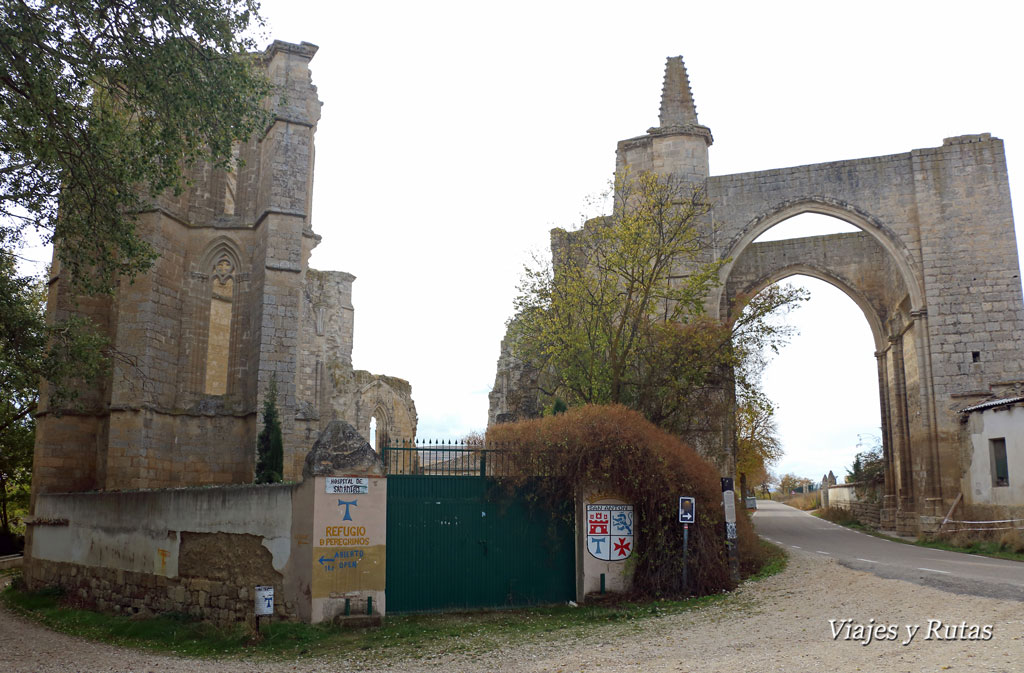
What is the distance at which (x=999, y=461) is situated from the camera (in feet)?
55.2

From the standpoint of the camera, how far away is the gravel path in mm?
6598

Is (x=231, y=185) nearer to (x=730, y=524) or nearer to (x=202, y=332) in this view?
(x=202, y=332)

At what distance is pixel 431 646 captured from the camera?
8.36 meters

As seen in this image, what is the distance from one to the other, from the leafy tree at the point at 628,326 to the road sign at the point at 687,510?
4041mm

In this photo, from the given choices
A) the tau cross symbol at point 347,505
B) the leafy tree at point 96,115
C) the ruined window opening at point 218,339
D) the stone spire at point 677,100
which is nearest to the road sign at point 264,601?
the tau cross symbol at point 347,505

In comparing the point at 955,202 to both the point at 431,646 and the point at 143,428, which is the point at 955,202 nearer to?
the point at 431,646

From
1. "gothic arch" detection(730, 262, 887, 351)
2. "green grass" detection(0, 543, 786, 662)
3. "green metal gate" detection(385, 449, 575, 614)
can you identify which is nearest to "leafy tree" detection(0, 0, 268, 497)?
"green grass" detection(0, 543, 786, 662)

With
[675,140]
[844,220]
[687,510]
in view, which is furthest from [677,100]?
[687,510]

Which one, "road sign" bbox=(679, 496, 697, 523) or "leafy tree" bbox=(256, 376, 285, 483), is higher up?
"leafy tree" bbox=(256, 376, 285, 483)

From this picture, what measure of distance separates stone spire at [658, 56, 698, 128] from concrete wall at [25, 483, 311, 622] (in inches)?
613

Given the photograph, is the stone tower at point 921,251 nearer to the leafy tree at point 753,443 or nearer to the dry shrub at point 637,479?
the leafy tree at point 753,443

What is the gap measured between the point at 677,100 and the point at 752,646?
16947 mm

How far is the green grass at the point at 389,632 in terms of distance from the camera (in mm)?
8359

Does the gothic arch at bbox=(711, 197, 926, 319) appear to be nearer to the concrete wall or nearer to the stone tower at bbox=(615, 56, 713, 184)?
the stone tower at bbox=(615, 56, 713, 184)
